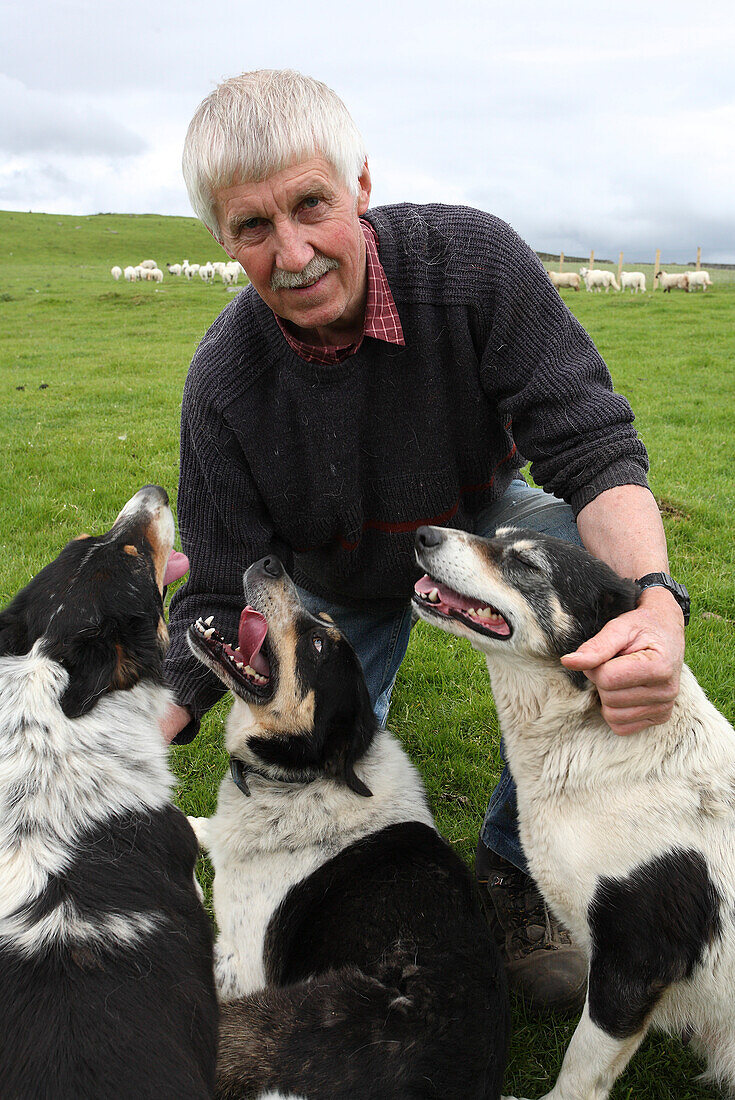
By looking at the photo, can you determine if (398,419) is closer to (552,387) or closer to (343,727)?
(552,387)

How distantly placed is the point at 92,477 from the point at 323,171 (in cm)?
629

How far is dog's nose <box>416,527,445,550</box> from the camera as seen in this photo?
3049 millimetres

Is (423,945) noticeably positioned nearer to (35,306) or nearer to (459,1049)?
(459,1049)

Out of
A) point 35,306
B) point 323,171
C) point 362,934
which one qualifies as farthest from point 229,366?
point 35,306

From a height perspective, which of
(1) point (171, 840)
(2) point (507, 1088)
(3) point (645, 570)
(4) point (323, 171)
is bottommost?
(2) point (507, 1088)

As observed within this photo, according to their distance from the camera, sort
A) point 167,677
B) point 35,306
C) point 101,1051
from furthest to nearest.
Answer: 1. point 35,306
2. point 167,677
3. point 101,1051

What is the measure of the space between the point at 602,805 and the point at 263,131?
2677mm

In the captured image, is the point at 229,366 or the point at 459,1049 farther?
the point at 229,366

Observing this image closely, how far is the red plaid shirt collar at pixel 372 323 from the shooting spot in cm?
329

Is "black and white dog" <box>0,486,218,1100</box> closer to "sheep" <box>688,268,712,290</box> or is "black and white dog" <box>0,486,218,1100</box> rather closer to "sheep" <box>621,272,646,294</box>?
"sheep" <box>688,268,712,290</box>

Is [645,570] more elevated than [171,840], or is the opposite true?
[645,570]

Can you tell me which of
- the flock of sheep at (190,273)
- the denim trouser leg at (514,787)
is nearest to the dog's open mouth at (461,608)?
the denim trouser leg at (514,787)

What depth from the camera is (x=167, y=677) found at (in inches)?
134

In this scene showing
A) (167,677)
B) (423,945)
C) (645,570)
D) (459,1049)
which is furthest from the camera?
(167,677)
